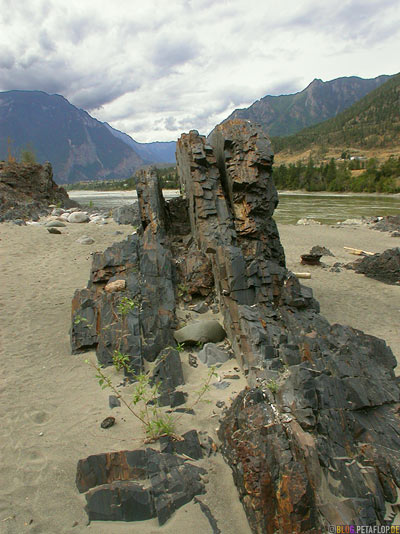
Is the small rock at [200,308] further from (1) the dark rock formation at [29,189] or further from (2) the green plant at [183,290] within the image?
(1) the dark rock formation at [29,189]

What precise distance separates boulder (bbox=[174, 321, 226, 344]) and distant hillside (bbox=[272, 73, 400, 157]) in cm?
9530

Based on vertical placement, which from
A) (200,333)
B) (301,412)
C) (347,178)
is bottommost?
(347,178)

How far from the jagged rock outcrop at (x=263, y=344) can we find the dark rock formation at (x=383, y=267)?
5.57 metres

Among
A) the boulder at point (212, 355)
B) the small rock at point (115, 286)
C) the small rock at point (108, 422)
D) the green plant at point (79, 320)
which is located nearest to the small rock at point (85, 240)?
the small rock at point (115, 286)

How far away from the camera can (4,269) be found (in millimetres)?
11508

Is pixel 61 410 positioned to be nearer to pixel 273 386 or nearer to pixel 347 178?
pixel 273 386

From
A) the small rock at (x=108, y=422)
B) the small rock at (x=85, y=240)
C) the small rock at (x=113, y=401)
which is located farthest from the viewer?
the small rock at (x=85, y=240)

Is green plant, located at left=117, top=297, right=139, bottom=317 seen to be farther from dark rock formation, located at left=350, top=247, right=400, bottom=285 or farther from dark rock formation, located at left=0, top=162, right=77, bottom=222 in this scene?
dark rock formation, located at left=0, top=162, right=77, bottom=222

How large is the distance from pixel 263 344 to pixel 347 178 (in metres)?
63.9

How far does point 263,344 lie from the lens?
500 cm

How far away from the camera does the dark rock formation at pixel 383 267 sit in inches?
470

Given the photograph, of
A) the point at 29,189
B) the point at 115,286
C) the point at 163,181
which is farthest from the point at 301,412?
the point at 163,181

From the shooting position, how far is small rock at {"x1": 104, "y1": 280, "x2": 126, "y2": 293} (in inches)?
273

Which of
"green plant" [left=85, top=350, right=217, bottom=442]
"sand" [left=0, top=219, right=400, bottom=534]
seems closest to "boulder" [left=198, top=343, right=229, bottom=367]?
"sand" [left=0, top=219, right=400, bottom=534]
